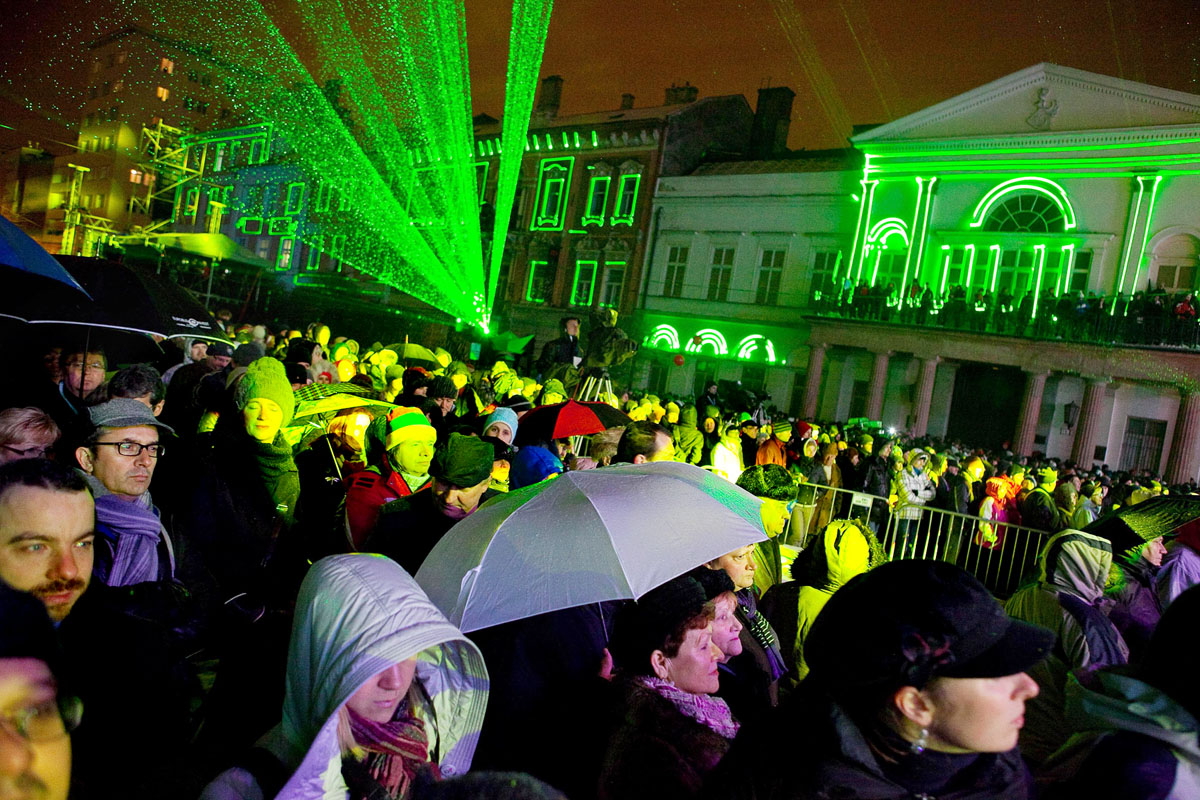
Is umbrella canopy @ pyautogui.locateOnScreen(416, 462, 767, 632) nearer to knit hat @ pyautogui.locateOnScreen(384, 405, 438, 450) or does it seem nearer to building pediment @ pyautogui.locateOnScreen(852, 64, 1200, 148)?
knit hat @ pyautogui.locateOnScreen(384, 405, 438, 450)

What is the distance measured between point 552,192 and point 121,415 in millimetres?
34887

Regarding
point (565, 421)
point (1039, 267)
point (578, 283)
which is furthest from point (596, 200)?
point (565, 421)

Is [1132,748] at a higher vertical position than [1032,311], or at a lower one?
lower

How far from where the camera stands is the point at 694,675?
7.88 feet

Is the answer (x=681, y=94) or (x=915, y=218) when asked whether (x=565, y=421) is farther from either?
(x=681, y=94)

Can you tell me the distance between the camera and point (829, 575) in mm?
3699

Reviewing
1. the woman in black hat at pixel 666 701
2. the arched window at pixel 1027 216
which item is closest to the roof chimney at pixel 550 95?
the arched window at pixel 1027 216

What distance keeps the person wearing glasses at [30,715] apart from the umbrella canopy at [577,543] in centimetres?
149

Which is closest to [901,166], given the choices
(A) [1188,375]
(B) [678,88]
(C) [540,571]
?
(A) [1188,375]

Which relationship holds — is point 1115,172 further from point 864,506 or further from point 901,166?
point 864,506

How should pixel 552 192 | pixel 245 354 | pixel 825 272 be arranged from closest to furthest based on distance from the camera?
pixel 245 354
pixel 825 272
pixel 552 192

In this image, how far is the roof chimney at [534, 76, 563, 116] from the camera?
39.8 metres

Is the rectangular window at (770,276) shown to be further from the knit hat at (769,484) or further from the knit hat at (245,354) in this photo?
the knit hat at (769,484)

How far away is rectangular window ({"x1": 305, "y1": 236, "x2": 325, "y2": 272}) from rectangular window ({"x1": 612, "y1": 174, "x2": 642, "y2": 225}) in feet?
74.8
